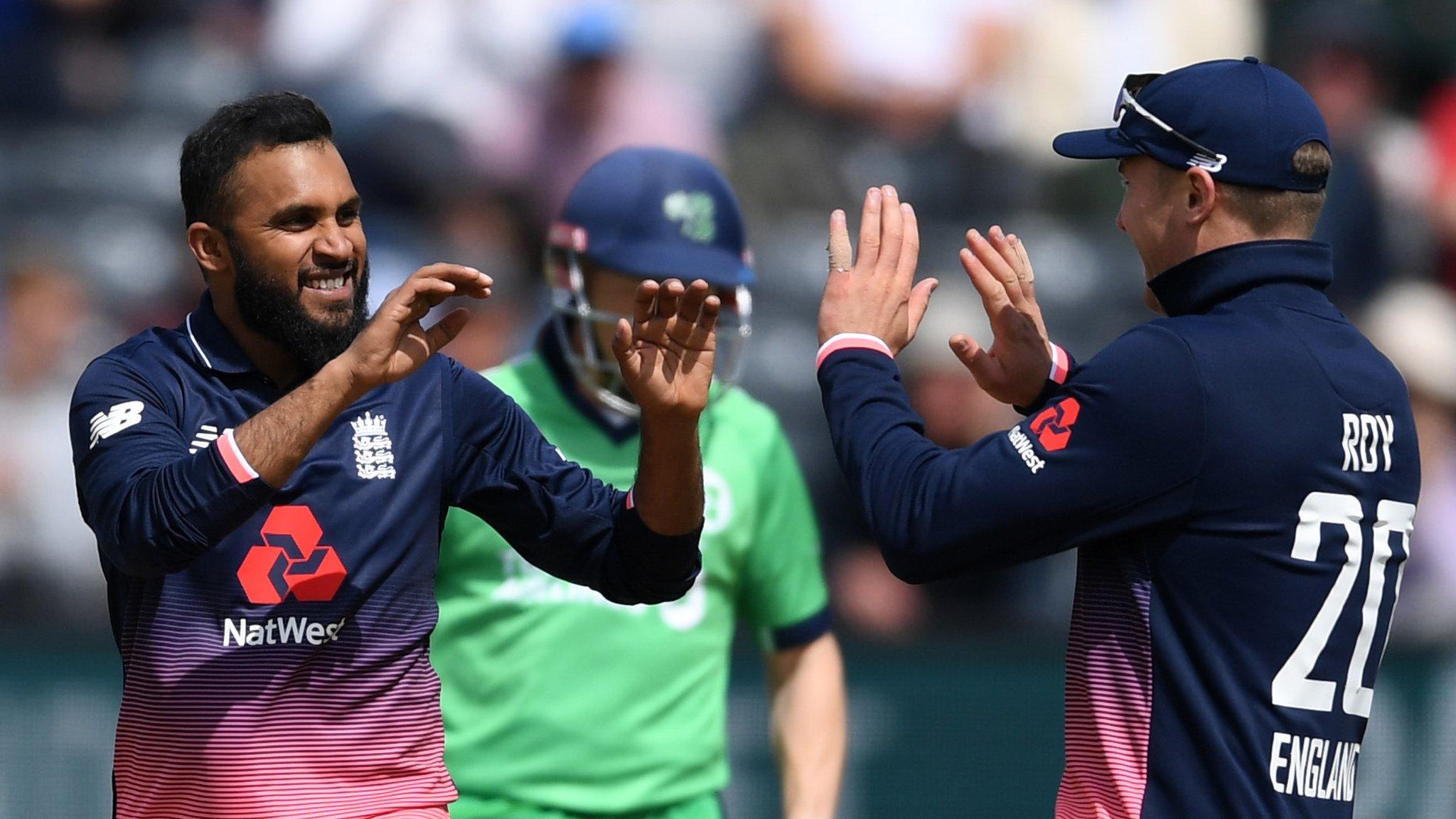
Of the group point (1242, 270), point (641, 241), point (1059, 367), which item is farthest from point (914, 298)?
point (641, 241)

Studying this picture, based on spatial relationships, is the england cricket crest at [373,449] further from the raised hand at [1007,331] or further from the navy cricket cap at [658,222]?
the navy cricket cap at [658,222]

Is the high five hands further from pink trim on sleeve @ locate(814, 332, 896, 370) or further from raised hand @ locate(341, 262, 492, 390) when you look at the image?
raised hand @ locate(341, 262, 492, 390)

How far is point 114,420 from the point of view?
3.11 metres

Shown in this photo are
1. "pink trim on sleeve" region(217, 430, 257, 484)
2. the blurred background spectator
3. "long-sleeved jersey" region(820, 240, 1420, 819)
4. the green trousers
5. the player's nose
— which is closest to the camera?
"pink trim on sleeve" region(217, 430, 257, 484)

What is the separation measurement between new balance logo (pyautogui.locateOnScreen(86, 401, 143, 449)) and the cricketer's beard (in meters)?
0.29

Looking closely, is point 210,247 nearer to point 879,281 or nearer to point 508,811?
point 879,281

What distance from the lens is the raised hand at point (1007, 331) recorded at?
11.1 ft

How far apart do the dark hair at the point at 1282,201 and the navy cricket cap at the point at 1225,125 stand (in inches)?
0.5

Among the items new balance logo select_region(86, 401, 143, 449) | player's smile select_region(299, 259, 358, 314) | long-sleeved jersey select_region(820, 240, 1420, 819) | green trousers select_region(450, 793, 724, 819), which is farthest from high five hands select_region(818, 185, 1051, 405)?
green trousers select_region(450, 793, 724, 819)

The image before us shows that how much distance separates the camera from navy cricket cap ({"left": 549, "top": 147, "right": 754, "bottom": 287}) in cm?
457

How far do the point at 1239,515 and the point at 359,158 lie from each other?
5.92m

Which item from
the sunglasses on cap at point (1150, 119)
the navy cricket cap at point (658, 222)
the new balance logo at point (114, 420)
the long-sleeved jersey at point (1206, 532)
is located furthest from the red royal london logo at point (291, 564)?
the sunglasses on cap at point (1150, 119)

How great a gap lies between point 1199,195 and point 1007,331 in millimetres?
418

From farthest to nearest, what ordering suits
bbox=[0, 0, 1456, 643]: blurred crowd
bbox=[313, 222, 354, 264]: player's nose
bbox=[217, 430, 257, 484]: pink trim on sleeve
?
bbox=[0, 0, 1456, 643]: blurred crowd → bbox=[313, 222, 354, 264]: player's nose → bbox=[217, 430, 257, 484]: pink trim on sleeve
